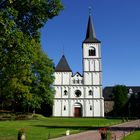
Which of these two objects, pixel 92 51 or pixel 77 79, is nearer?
Answer: pixel 77 79

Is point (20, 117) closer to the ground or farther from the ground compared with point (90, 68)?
closer to the ground

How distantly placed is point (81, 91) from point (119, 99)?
12966 mm

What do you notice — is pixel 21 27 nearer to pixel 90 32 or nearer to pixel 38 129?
pixel 38 129

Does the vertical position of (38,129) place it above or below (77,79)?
below

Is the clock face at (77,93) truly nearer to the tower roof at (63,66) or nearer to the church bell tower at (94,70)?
the church bell tower at (94,70)

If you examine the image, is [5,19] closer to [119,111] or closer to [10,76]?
[10,76]

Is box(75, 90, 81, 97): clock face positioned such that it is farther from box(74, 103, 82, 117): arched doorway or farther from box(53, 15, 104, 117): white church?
box(74, 103, 82, 117): arched doorway

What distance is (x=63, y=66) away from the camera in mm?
84625

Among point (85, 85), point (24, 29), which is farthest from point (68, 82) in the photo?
point (24, 29)

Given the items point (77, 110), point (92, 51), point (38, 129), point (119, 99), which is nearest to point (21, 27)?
point (38, 129)

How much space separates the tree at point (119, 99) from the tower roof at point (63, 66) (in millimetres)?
15539

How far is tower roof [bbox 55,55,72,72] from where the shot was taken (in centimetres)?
8350

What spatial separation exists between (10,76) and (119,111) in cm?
4519

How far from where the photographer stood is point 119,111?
298ft
